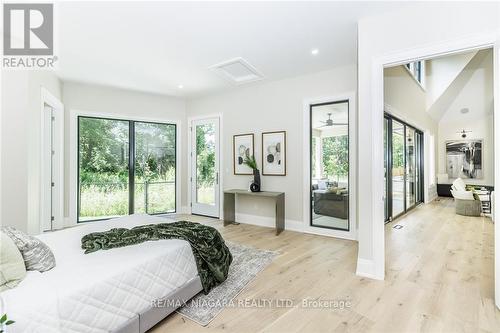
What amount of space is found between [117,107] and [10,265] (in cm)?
438

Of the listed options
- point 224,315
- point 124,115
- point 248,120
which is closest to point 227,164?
point 248,120

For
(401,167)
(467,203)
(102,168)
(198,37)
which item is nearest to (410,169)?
(401,167)

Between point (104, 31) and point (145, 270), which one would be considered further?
point (104, 31)

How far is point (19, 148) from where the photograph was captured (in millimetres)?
3139

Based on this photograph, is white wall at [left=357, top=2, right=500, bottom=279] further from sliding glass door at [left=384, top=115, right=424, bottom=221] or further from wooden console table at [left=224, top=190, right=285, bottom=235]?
sliding glass door at [left=384, top=115, right=424, bottom=221]

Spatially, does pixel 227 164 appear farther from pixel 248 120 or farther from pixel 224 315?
pixel 224 315

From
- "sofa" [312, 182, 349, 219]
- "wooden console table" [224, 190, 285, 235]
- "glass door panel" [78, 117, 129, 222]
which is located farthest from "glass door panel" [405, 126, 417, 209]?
"glass door panel" [78, 117, 129, 222]

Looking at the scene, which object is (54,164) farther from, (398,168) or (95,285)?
(398,168)

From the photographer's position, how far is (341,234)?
4.07 meters

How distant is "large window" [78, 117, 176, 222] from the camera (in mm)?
4906

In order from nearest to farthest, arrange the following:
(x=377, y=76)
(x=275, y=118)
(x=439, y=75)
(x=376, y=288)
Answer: (x=376, y=288) < (x=377, y=76) < (x=275, y=118) < (x=439, y=75)

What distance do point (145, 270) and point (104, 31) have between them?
2773mm

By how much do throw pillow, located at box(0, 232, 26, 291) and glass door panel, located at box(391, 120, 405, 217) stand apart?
576 centimetres

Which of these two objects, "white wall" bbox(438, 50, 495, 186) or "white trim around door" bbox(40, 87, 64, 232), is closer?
"white trim around door" bbox(40, 87, 64, 232)
